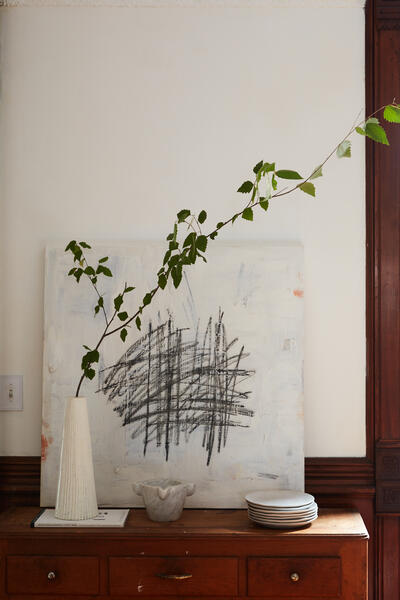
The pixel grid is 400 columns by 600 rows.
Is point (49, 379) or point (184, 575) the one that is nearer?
point (184, 575)

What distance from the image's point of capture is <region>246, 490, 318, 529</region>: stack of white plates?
83.3 inches

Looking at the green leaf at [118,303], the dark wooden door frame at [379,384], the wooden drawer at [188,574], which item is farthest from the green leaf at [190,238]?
the wooden drawer at [188,574]

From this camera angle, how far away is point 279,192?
2.49m

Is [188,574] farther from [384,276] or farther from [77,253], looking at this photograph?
[384,276]

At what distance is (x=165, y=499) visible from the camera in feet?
7.12

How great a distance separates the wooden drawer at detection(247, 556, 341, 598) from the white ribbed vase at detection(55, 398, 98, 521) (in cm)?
57

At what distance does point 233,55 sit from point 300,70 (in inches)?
10.1

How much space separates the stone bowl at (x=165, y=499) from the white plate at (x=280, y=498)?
0.71 feet

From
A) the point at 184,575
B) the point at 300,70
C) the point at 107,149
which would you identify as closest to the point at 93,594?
the point at 184,575

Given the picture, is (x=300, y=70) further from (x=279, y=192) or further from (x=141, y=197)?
(x=141, y=197)

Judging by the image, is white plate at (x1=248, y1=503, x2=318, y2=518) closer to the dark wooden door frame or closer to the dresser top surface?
the dresser top surface

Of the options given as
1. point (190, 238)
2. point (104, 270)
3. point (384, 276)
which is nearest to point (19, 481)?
Answer: point (104, 270)

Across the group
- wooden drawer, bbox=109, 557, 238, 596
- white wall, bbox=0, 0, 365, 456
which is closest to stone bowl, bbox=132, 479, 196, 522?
wooden drawer, bbox=109, 557, 238, 596

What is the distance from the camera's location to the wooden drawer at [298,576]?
2.08m
